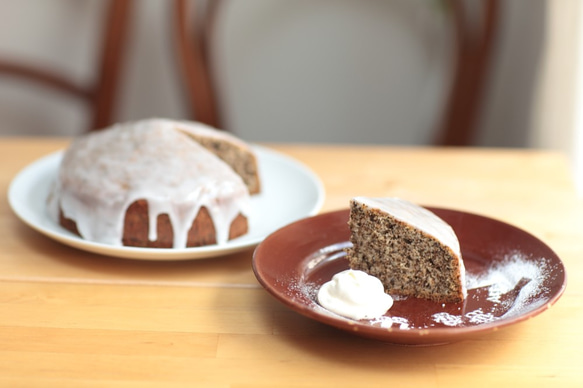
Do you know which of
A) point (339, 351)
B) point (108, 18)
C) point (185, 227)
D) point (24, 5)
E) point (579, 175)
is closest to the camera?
point (339, 351)

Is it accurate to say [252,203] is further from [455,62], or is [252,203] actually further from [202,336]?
[455,62]

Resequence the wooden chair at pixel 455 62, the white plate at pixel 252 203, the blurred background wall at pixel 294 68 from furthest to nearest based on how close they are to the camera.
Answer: the blurred background wall at pixel 294 68 < the wooden chair at pixel 455 62 < the white plate at pixel 252 203

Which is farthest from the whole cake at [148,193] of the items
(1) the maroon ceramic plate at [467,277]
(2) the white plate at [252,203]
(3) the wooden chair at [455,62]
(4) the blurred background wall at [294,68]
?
(4) the blurred background wall at [294,68]

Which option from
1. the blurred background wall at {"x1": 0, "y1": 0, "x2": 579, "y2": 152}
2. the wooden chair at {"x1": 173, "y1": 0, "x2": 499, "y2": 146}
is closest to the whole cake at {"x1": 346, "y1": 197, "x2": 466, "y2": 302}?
the wooden chair at {"x1": 173, "y1": 0, "x2": 499, "y2": 146}

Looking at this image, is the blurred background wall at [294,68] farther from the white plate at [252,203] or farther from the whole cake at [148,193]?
the whole cake at [148,193]

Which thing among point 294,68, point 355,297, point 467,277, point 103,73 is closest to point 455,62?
point 294,68

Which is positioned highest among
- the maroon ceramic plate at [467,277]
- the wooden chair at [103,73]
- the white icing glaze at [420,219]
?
the white icing glaze at [420,219]

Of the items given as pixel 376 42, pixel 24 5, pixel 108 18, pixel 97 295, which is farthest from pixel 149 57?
pixel 97 295

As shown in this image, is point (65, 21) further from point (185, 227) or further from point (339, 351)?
point (339, 351)
